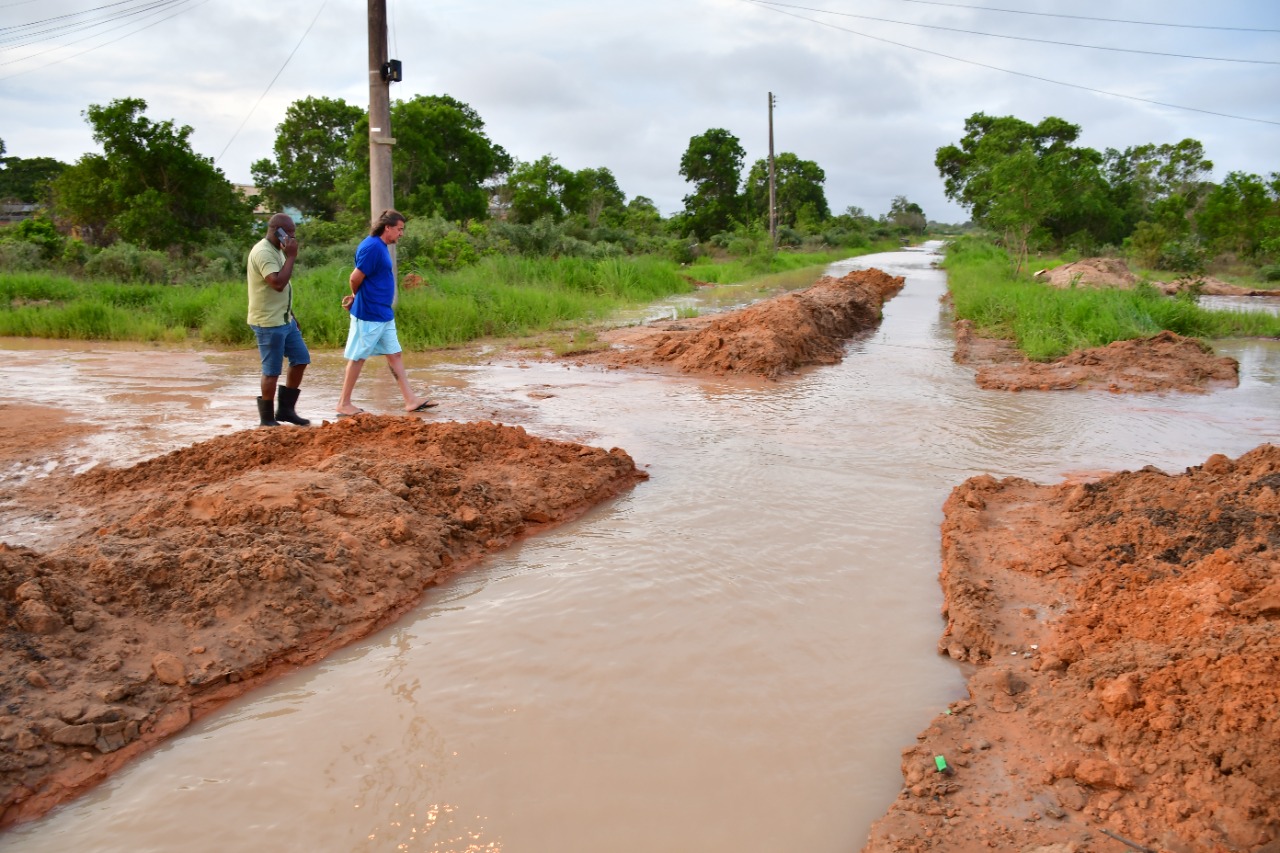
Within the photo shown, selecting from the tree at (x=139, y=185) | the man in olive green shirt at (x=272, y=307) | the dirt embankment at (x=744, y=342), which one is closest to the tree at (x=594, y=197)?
the tree at (x=139, y=185)

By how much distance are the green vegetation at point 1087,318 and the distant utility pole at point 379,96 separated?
854 cm

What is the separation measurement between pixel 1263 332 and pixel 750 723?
15181 mm

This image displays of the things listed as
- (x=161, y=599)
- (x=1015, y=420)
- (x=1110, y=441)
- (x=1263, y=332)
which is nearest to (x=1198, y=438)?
(x=1110, y=441)

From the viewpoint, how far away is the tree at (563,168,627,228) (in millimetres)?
32531

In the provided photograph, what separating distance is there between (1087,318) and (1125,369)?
2695mm

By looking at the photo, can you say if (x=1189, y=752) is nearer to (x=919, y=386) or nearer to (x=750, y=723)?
(x=750, y=723)

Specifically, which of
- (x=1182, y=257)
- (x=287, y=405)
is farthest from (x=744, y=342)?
(x=1182, y=257)

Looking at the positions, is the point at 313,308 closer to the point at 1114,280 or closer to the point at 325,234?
the point at 325,234

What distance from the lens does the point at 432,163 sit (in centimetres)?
2956

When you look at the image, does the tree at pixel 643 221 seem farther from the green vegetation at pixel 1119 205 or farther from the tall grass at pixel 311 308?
the tall grass at pixel 311 308

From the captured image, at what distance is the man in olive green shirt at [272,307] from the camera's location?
6.30 meters

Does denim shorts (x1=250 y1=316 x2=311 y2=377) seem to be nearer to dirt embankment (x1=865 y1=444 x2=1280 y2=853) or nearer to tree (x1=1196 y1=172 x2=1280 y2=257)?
dirt embankment (x1=865 y1=444 x2=1280 y2=853)

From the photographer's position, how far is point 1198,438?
7141 mm

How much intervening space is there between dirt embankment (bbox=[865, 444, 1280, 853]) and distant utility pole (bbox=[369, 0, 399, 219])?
27.9ft
